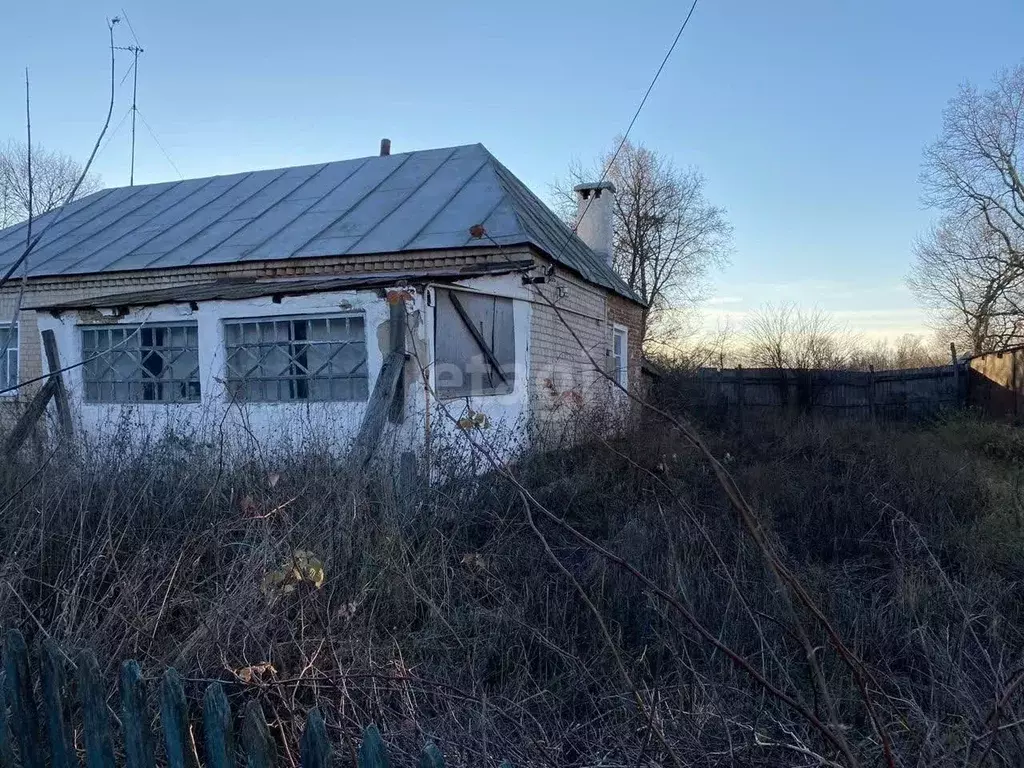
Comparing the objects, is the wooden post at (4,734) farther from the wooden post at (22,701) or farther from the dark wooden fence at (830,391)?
the dark wooden fence at (830,391)

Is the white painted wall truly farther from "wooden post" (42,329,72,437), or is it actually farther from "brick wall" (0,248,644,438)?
"brick wall" (0,248,644,438)

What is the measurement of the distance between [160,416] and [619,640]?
7.37m

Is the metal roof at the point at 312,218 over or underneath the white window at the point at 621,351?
over

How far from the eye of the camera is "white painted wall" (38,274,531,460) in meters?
7.85

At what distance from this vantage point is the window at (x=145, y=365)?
9.20 meters

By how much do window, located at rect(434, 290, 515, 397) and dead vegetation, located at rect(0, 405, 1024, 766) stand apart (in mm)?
3115

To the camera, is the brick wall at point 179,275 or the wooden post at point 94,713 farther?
the brick wall at point 179,275

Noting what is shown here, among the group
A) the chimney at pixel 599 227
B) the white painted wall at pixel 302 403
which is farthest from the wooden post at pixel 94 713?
the chimney at pixel 599 227

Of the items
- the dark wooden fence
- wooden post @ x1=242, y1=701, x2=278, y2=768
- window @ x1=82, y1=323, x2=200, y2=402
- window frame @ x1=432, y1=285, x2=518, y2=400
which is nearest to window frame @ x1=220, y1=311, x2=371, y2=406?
window @ x1=82, y1=323, x2=200, y2=402

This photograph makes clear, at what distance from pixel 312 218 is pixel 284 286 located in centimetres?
246

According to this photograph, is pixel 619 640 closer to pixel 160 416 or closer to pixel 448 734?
pixel 448 734

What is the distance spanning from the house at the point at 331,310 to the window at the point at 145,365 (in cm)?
2

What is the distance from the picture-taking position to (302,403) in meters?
8.47

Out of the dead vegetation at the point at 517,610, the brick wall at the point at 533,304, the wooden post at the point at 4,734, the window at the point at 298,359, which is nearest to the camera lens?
the wooden post at the point at 4,734
